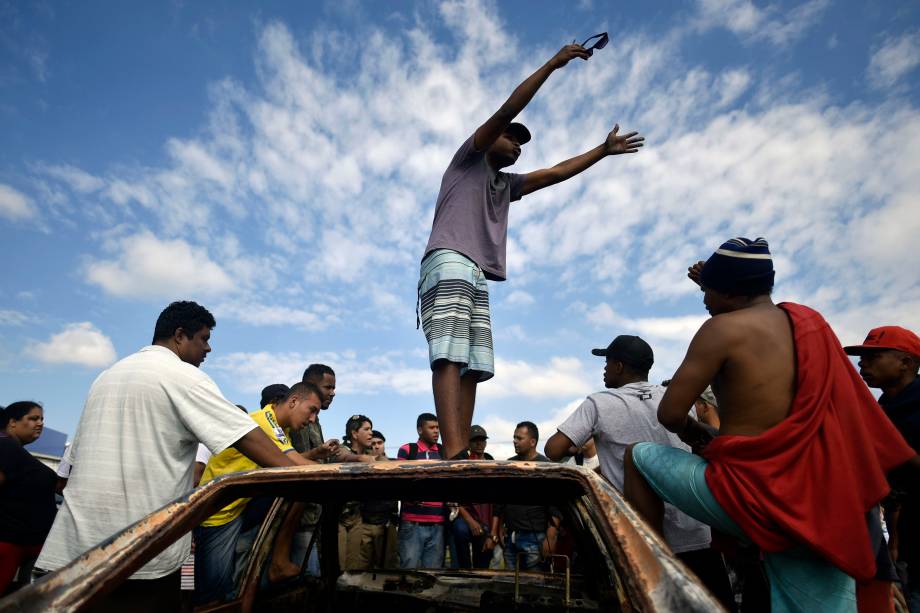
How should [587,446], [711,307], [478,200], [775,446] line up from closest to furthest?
[775,446] < [711,307] < [478,200] < [587,446]

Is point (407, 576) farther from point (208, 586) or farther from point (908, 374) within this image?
point (908, 374)

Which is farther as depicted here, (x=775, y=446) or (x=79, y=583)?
(x=775, y=446)

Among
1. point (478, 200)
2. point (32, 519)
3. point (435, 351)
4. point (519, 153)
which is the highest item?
point (519, 153)

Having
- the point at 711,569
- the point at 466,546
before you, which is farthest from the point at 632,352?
the point at 466,546

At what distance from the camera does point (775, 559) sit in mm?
1810

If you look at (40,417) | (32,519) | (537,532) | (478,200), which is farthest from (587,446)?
(40,417)

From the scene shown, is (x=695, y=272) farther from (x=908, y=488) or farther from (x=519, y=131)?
(x=908, y=488)

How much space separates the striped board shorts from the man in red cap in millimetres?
2325

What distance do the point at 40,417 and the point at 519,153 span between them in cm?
492

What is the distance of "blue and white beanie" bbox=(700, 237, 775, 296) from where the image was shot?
214 cm

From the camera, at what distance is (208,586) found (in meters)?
3.43

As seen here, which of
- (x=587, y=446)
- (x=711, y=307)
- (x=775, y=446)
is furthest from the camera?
(x=587, y=446)

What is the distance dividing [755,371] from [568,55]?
1.80 metres

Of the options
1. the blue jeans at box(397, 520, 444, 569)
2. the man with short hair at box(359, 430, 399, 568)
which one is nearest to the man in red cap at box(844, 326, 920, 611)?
the blue jeans at box(397, 520, 444, 569)
